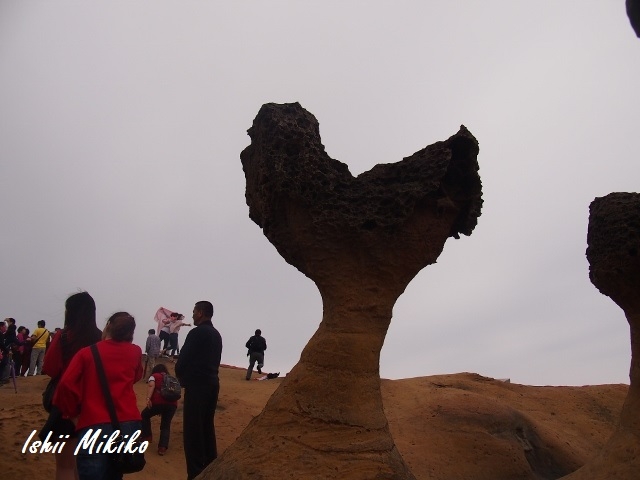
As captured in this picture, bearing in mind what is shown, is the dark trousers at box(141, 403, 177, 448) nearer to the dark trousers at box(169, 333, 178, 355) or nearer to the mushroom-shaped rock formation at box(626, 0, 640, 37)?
the mushroom-shaped rock formation at box(626, 0, 640, 37)

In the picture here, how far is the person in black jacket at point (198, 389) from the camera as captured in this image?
4766 mm

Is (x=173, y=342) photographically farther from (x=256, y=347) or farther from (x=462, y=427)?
(x=462, y=427)

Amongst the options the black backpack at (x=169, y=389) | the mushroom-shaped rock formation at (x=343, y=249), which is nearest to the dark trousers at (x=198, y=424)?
the mushroom-shaped rock formation at (x=343, y=249)

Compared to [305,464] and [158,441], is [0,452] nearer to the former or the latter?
[158,441]

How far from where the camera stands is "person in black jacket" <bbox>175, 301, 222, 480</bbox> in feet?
15.6

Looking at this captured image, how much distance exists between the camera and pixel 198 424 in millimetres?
4762

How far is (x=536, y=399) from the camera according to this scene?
10.8m

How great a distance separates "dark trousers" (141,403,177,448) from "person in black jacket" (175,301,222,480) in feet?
4.63

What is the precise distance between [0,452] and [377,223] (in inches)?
174

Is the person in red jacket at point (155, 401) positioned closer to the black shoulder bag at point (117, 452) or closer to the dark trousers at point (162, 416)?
the dark trousers at point (162, 416)

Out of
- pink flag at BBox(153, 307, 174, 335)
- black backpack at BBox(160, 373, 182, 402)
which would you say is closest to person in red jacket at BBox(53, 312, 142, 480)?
black backpack at BBox(160, 373, 182, 402)

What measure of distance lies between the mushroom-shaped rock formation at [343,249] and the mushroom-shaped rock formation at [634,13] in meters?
3.56

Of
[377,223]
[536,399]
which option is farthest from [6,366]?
[536,399]
